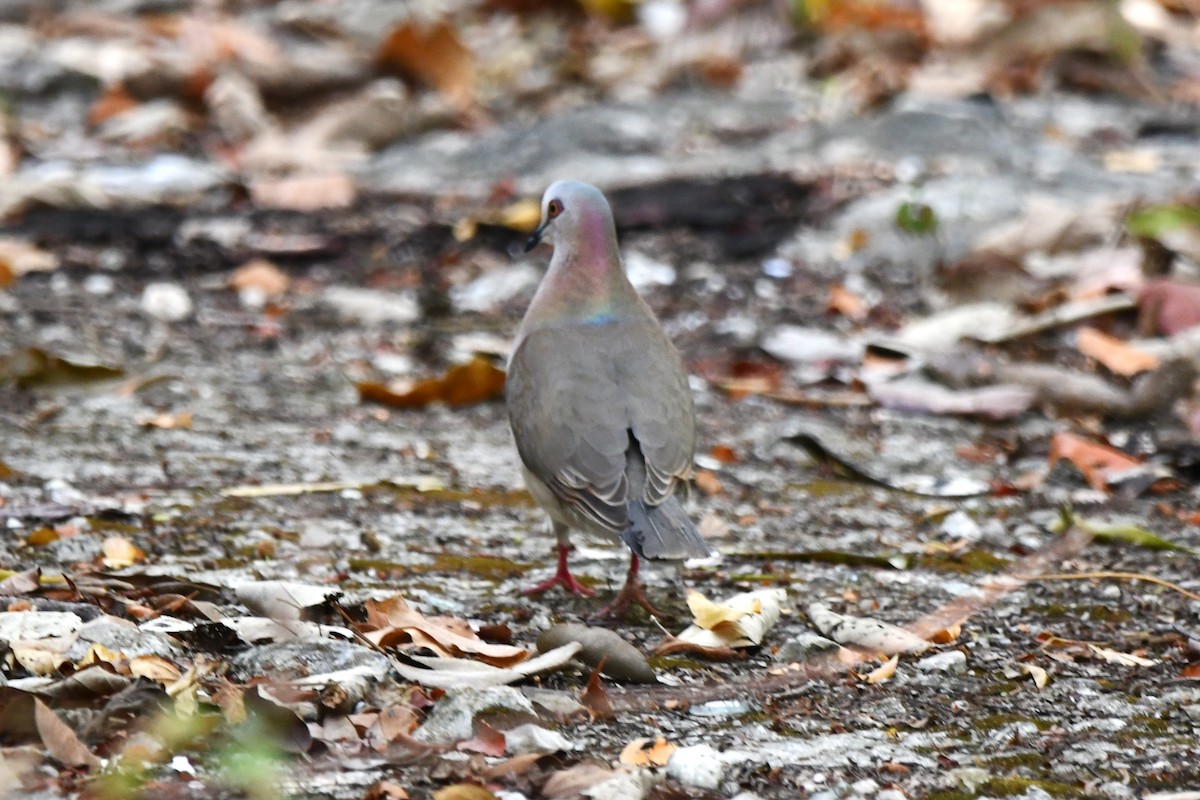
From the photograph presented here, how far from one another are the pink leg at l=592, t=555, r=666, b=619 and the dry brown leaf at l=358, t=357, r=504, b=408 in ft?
6.20

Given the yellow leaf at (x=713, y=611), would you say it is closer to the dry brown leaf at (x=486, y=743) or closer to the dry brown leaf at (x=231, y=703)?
the dry brown leaf at (x=486, y=743)

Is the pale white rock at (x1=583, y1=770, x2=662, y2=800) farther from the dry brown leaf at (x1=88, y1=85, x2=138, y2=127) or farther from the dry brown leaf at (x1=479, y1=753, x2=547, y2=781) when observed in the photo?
the dry brown leaf at (x1=88, y1=85, x2=138, y2=127)

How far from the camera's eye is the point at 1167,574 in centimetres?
432

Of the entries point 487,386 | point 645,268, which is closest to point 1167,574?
point 487,386

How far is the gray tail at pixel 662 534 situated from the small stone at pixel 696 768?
862 mm

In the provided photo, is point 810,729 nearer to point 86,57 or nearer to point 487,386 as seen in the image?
point 487,386

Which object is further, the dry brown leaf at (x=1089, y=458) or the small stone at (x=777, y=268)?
the small stone at (x=777, y=268)

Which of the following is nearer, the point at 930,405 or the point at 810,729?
the point at 810,729

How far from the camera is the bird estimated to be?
4.02 metres

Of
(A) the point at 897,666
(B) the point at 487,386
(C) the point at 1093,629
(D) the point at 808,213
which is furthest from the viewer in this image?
(D) the point at 808,213

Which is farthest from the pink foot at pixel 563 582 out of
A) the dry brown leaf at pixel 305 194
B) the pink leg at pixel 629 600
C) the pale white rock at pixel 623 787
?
the dry brown leaf at pixel 305 194

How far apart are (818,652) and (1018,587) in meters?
0.78

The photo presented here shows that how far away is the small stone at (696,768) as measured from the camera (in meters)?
2.93

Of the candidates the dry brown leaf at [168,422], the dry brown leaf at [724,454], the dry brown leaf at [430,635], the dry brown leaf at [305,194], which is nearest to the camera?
the dry brown leaf at [430,635]
